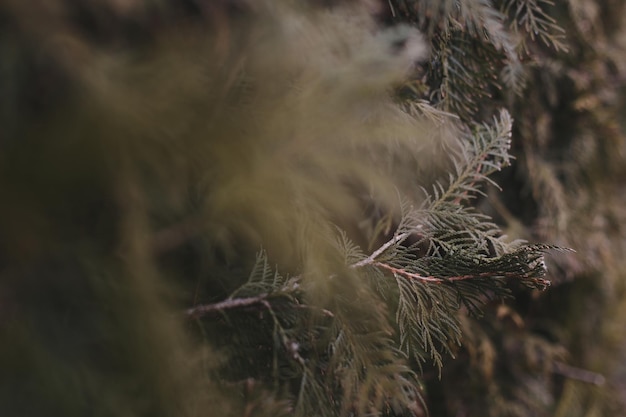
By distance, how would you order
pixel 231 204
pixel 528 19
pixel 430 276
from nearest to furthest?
pixel 231 204 < pixel 430 276 < pixel 528 19

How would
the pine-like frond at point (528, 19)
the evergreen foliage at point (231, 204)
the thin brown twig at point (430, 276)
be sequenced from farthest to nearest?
1. the pine-like frond at point (528, 19)
2. the thin brown twig at point (430, 276)
3. the evergreen foliage at point (231, 204)

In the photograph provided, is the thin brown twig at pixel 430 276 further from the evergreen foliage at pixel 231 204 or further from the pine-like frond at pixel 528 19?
the pine-like frond at pixel 528 19

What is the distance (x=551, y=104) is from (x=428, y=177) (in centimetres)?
76

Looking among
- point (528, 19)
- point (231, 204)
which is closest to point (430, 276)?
point (231, 204)

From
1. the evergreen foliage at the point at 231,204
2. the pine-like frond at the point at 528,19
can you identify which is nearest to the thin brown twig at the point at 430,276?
the evergreen foliage at the point at 231,204

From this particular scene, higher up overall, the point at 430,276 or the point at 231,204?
the point at 231,204

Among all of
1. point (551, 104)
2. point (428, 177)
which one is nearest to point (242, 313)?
point (428, 177)

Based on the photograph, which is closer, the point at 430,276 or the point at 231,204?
the point at 231,204

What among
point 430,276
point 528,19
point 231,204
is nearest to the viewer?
point 231,204

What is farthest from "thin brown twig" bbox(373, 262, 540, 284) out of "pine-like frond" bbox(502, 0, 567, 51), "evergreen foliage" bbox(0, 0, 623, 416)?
"pine-like frond" bbox(502, 0, 567, 51)

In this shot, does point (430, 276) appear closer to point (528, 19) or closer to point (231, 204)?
point (231, 204)

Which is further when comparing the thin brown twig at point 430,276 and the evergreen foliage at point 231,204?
the thin brown twig at point 430,276

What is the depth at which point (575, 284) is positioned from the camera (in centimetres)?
177

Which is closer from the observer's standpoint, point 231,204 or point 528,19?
point 231,204
